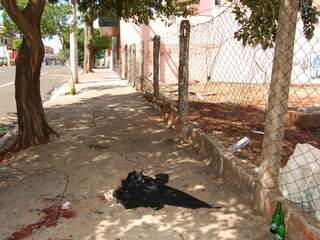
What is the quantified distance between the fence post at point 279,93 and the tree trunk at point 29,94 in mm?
4162

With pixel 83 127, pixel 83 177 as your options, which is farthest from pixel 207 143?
pixel 83 127

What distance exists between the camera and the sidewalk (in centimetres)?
393

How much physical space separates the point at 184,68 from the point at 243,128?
149 cm

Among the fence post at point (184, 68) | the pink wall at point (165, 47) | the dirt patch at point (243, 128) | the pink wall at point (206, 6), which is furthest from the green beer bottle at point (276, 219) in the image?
the pink wall at point (206, 6)

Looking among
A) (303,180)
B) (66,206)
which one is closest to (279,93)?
(303,180)

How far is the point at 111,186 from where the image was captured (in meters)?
5.08

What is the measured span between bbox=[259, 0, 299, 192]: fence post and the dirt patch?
1.33m

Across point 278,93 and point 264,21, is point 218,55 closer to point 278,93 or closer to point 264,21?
point 264,21

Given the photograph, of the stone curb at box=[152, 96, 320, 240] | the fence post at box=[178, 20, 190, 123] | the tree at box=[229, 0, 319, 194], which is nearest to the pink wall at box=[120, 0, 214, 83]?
the fence post at box=[178, 20, 190, 123]

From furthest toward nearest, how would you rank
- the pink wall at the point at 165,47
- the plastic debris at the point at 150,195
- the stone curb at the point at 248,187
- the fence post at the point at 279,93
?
the pink wall at the point at 165,47 → the plastic debris at the point at 150,195 → the fence post at the point at 279,93 → the stone curb at the point at 248,187

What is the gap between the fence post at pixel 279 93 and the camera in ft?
12.3

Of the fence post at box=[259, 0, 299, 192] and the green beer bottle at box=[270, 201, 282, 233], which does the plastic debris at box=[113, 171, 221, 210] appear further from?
the green beer bottle at box=[270, 201, 282, 233]

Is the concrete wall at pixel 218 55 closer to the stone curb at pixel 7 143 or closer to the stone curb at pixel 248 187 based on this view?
the stone curb at pixel 7 143

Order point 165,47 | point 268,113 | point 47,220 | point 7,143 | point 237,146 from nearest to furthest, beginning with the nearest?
point 268,113 < point 47,220 < point 237,146 < point 7,143 < point 165,47
